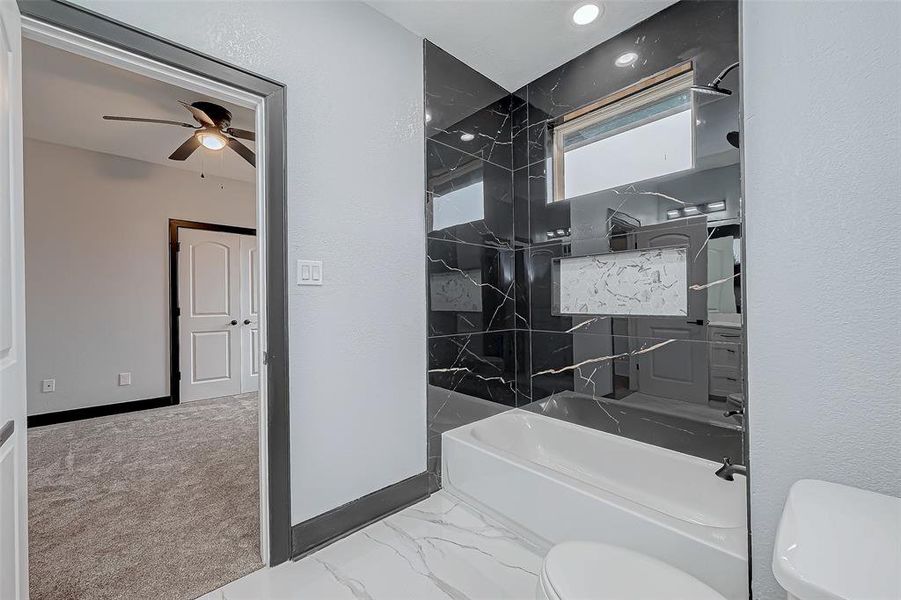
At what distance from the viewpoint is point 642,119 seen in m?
2.25

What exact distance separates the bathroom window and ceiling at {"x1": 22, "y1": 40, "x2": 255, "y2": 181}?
93.6 inches

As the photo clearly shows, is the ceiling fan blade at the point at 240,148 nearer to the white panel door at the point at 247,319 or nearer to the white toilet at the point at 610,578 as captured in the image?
the white panel door at the point at 247,319

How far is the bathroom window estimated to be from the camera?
2076 mm

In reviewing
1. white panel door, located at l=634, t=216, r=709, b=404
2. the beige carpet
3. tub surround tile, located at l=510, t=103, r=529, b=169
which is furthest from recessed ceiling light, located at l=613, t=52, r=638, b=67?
the beige carpet

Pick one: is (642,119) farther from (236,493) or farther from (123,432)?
(123,432)

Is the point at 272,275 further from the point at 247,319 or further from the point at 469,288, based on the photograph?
the point at 247,319

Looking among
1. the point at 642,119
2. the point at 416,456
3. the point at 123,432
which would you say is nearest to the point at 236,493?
the point at 416,456

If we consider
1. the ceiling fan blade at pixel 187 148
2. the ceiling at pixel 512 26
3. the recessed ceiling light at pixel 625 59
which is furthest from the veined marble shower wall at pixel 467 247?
the ceiling fan blade at pixel 187 148

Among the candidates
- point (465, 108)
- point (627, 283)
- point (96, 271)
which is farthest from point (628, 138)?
point (96, 271)

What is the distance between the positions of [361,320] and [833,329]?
1.69 m

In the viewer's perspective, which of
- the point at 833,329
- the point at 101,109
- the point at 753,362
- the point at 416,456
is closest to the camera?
the point at 833,329

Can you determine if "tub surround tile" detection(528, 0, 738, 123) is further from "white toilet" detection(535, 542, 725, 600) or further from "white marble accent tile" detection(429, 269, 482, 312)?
"white toilet" detection(535, 542, 725, 600)

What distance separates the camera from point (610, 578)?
986 millimetres

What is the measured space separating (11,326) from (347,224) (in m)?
1.16
